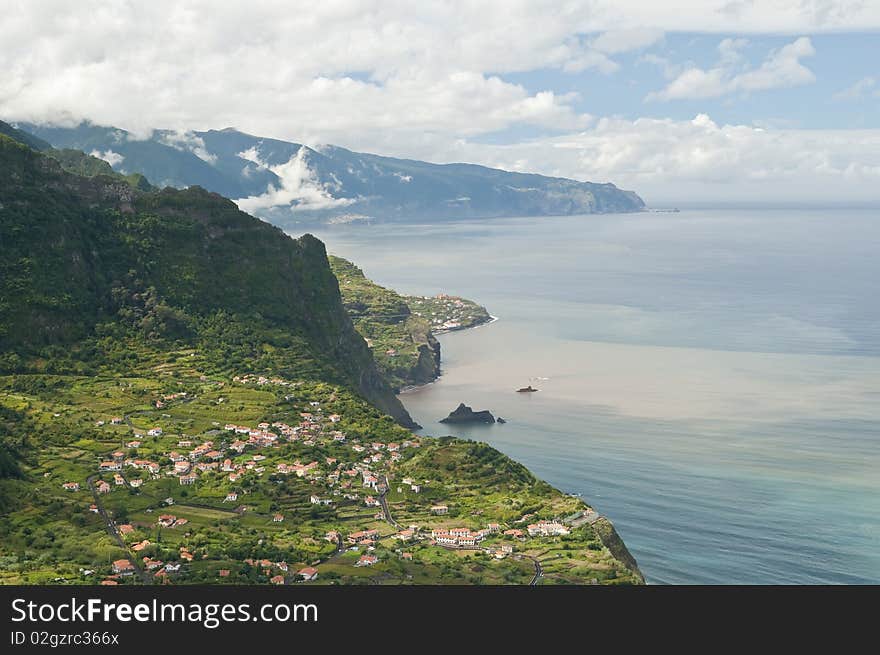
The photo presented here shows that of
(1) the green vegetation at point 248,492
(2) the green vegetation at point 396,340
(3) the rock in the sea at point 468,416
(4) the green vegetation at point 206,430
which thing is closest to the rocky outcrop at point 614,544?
(4) the green vegetation at point 206,430

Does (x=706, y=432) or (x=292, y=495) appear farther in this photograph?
(x=706, y=432)

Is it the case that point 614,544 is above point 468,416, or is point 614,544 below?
above

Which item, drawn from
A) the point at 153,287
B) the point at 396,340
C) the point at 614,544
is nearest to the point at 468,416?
the point at 153,287

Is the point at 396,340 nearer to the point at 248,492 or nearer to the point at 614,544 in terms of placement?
the point at 248,492

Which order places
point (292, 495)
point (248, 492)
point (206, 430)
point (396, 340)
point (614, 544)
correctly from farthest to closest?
point (396, 340), point (206, 430), point (292, 495), point (248, 492), point (614, 544)

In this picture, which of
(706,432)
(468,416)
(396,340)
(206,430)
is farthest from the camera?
(396,340)

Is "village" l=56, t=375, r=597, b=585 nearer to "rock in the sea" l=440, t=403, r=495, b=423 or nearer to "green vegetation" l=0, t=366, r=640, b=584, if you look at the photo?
"green vegetation" l=0, t=366, r=640, b=584

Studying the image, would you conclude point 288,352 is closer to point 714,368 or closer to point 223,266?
point 223,266
